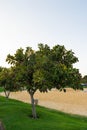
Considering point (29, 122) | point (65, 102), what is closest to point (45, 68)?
point (29, 122)

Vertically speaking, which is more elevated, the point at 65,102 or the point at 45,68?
the point at 65,102

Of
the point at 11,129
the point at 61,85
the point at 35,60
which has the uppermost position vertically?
the point at 35,60

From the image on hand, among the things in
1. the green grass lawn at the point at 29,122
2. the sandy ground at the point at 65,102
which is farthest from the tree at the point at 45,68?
the sandy ground at the point at 65,102

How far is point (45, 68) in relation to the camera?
35500 millimetres

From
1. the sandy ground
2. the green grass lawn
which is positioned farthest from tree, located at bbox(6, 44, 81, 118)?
the sandy ground

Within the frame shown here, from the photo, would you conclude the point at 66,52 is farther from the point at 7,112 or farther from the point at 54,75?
the point at 7,112

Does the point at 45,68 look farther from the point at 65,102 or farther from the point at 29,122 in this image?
the point at 65,102

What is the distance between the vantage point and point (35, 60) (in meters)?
36.9

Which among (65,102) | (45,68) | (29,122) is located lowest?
(29,122)

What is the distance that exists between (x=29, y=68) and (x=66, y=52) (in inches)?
179

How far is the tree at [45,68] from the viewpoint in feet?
113

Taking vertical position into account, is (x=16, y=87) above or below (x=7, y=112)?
above

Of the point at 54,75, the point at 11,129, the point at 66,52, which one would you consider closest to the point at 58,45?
the point at 66,52

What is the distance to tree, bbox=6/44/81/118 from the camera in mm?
34375
